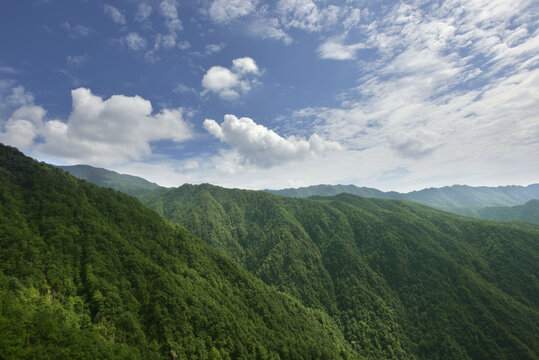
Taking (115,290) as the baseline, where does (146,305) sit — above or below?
below

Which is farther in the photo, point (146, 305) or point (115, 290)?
point (146, 305)

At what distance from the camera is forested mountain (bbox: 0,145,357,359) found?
68250mm

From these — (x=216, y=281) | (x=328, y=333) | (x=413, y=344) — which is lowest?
(x=413, y=344)

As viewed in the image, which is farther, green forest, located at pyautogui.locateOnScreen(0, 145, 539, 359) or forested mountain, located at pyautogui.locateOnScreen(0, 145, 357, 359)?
green forest, located at pyautogui.locateOnScreen(0, 145, 539, 359)

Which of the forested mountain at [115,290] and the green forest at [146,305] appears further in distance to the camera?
the green forest at [146,305]

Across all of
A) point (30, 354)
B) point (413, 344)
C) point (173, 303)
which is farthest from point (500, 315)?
point (30, 354)

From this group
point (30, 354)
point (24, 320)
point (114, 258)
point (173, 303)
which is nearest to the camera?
point (30, 354)

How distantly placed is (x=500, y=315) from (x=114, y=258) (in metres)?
295

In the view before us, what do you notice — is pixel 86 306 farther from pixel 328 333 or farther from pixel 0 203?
pixel 328 333

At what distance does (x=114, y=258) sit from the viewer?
4451 inches

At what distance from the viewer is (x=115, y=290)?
95.9 meters

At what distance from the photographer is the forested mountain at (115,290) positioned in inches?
2687

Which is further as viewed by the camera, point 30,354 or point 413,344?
point 413,344

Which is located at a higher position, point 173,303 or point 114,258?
point 114,258
